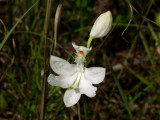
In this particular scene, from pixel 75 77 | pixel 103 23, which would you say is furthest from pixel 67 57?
pixel 103 23

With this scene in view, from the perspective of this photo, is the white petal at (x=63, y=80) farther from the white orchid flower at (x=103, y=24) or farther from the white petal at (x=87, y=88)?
the white orchid flower at (x=103, y=24)

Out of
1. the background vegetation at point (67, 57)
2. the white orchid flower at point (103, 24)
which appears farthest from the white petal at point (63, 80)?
the background vegetation at point (67, 57)

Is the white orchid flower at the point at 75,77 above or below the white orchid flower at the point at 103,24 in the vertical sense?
below

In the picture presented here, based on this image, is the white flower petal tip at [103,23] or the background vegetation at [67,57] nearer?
the white flower petal tip at [103,23]

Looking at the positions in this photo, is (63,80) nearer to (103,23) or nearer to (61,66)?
(61,66)

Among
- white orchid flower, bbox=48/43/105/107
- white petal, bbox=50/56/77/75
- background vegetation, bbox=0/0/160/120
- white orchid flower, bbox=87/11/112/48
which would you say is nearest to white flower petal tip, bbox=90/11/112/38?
white orchid flower, bbox=87/11/112/48

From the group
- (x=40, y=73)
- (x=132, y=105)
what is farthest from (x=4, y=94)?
(x=132, y=105)
